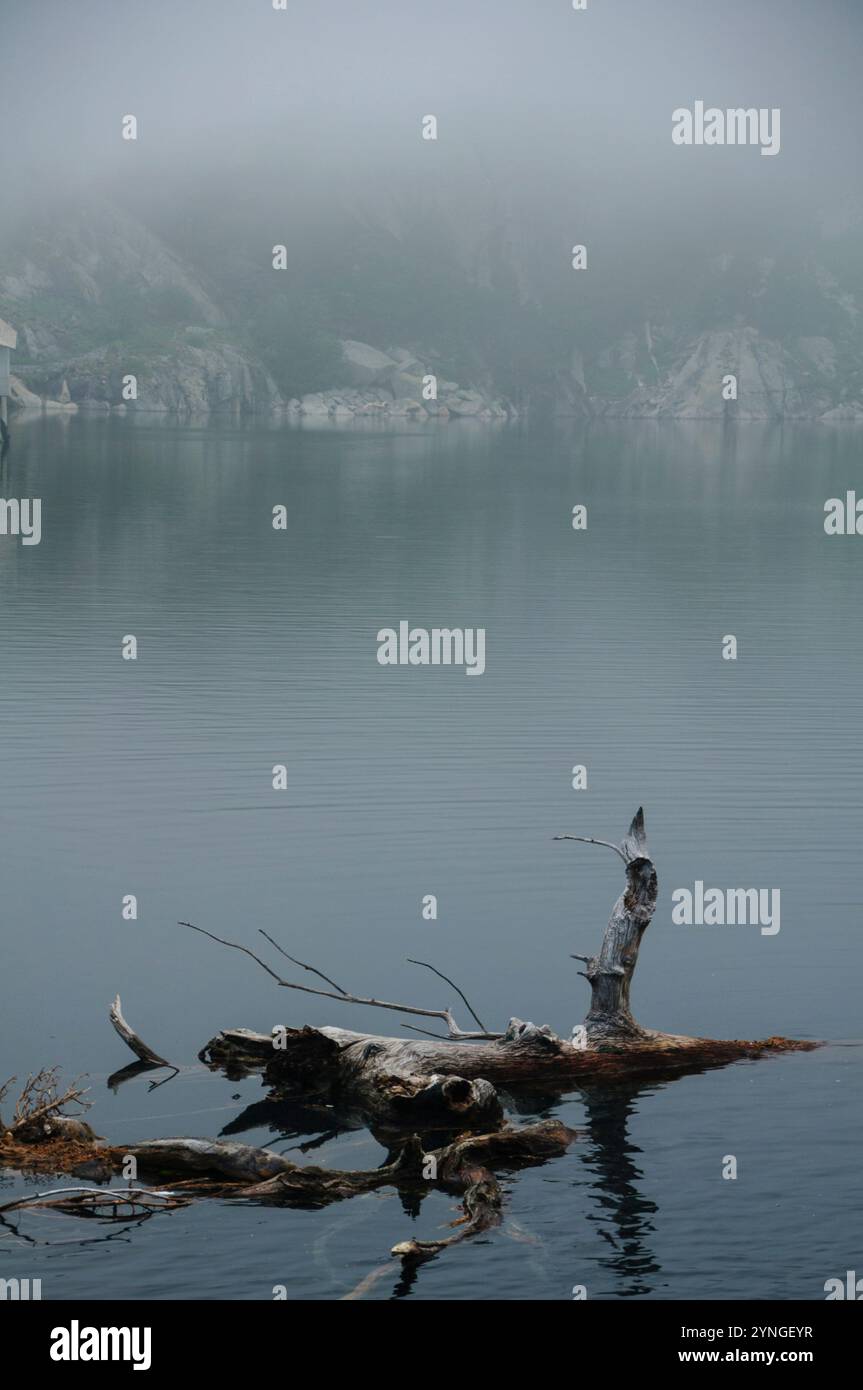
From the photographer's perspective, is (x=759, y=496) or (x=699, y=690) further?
(x=759, y=496)

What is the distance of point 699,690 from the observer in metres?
47.8

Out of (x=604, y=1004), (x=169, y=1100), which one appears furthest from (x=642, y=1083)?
(x=169, y=1100)

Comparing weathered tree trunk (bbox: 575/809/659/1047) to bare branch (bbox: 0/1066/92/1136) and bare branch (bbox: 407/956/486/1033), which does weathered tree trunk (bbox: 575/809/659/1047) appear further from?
bare branch (bbox: 0/1066/92/1136)

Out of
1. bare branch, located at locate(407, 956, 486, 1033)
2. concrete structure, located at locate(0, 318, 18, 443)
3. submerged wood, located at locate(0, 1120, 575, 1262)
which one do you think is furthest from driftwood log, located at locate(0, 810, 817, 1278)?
concrete structure, located at locate(0, 318, 18, 443)

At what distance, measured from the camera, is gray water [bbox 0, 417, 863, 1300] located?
1773 cm

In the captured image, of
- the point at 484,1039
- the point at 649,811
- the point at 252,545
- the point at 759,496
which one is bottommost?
the point at 484,1039

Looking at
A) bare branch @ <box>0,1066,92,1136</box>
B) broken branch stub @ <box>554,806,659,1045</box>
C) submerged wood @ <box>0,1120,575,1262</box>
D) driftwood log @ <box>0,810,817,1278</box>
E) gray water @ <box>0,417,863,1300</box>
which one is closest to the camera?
gray water @ <box>0,417,863,1300</box>

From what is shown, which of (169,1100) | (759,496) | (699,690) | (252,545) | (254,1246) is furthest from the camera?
(759,496)

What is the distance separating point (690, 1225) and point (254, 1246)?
4.30m

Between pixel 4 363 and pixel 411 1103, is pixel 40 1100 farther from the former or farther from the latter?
pixel 4 363

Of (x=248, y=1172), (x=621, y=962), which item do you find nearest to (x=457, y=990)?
(x=621, y=962)

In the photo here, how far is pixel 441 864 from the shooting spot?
3045 cm

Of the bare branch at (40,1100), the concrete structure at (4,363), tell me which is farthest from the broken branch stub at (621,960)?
the concrete structure at (4,363)

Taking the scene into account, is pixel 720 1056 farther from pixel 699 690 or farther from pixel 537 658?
pixel 537 658
